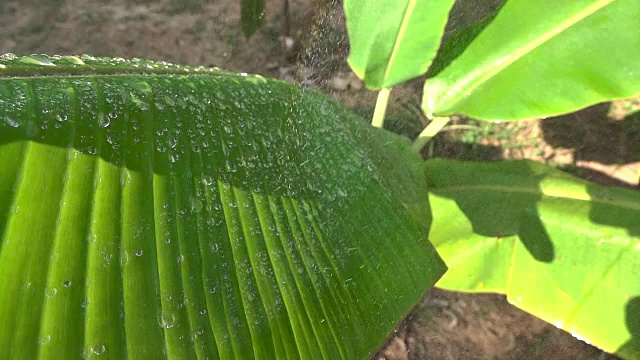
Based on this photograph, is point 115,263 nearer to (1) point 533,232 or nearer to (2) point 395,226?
(2) point 395,226

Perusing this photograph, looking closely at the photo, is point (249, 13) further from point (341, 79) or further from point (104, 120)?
point (104, 120)

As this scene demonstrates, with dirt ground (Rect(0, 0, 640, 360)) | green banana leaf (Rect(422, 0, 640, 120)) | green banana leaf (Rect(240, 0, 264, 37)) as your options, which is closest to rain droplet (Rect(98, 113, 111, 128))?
green banana leaf (Rect(422, 0, 640, 120))

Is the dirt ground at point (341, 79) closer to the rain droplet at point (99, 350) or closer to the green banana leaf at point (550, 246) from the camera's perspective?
the green banana leaf at point (550, 246)

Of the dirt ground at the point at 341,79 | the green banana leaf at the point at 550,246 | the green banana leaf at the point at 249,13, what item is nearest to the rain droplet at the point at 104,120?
the green banana leaf at the point at 550,246

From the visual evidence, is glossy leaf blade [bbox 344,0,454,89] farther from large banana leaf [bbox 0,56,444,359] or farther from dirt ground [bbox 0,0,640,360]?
dirt ground [bbox 0,0,640,360]

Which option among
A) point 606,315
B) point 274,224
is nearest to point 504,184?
point 606,315

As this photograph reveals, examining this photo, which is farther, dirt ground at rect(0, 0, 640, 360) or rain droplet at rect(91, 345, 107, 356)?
dirt ground at rect(0, 0, 640, 360)
